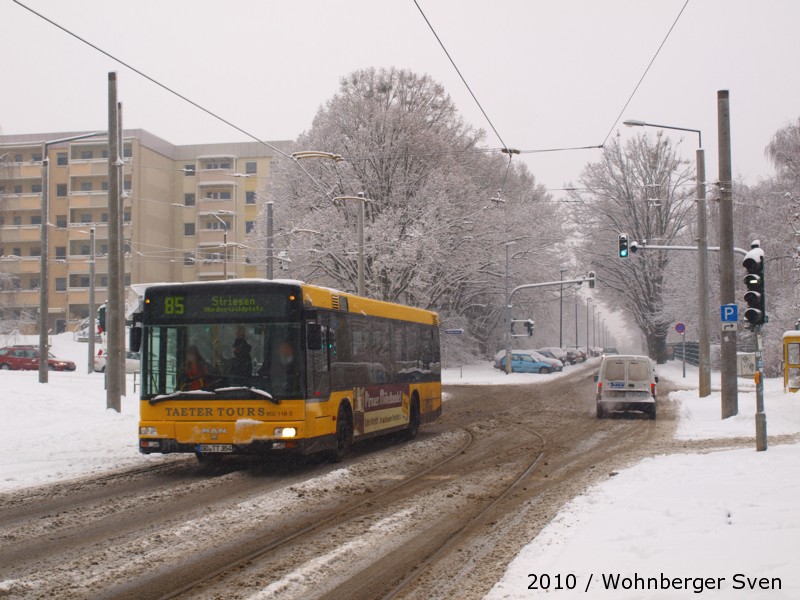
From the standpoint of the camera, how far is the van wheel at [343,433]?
50.6 ft

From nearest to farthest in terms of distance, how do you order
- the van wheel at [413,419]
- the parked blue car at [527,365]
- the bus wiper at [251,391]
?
the bus wiper at [251,391]
the van wheel at [413,419]
the parked blue car at [527,365]

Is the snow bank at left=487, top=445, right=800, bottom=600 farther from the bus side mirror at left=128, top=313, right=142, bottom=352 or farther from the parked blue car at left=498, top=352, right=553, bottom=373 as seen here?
the parked blue car at left=498, top=352, right=553, bottom=373

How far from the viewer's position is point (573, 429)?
73.7ft

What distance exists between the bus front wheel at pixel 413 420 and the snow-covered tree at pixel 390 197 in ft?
76.0

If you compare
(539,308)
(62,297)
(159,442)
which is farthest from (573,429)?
(62,297)

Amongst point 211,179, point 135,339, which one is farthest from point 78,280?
point 135,339

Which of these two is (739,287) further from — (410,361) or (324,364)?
(324,364)

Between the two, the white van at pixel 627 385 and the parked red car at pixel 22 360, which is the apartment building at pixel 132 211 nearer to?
the parked red car at pixel 22 360

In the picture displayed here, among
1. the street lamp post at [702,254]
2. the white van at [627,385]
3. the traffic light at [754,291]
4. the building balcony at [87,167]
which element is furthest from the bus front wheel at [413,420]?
the building balcony at [87,167]

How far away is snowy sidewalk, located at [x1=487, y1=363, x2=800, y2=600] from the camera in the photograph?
21.0ft

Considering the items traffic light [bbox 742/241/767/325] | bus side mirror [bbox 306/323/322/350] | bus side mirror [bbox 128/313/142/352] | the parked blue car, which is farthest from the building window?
traffic light [bbox 742/241/767/325]

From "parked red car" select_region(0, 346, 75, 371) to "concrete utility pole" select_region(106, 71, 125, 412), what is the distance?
A: 3471cm

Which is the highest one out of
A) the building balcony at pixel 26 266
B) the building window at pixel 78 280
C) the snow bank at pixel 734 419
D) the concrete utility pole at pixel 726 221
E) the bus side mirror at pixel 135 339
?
the building balcony at pixel 26 266

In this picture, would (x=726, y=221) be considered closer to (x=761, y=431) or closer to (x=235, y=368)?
(x=761, y=431)
